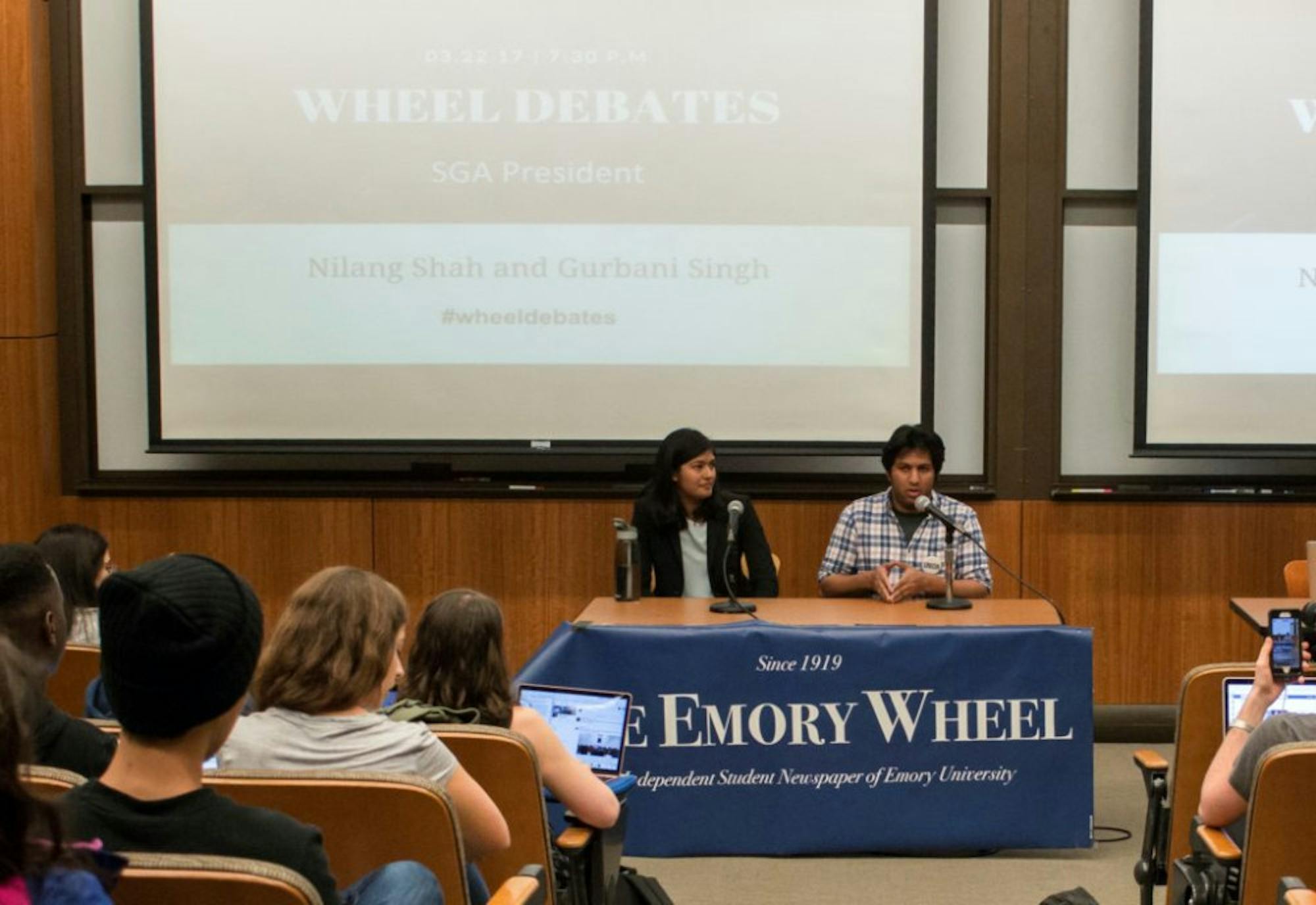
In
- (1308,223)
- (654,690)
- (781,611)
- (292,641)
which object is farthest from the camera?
(1308,223)

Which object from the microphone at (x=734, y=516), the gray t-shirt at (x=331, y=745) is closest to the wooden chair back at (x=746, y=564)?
the microphone at (x=734, y=516)

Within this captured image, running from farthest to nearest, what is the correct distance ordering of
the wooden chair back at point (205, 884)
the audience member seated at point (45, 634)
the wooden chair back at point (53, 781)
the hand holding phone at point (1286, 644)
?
the hand holding phone at point (1286, 644) < the audience member seated at point (45, 634) < the wooden chair back at point (53, 781) < the wooden chair back at point (205, 884)

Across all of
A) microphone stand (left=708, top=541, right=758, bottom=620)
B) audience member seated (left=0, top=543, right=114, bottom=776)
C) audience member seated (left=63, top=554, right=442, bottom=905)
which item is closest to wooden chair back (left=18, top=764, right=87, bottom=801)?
audience member seated (left=63, top=554, right=442, bottom=905)

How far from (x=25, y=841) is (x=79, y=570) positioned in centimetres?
270

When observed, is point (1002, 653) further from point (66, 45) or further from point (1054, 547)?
point (66, 45)

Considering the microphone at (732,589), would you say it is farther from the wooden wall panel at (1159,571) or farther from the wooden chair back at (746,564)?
the wooden wall panel at (1159,571)

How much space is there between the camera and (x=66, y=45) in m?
6.25

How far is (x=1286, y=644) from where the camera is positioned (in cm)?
→ 297

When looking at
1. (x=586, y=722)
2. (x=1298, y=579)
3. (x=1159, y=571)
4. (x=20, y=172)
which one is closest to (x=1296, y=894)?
(x=586, y=722)

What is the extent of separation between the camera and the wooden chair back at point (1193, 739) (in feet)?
11.4

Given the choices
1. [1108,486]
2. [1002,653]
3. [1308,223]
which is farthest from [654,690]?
[1308,223]

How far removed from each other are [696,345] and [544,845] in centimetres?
345

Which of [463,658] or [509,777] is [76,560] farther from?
[509,777]

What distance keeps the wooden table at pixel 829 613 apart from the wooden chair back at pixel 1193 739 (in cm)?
110
